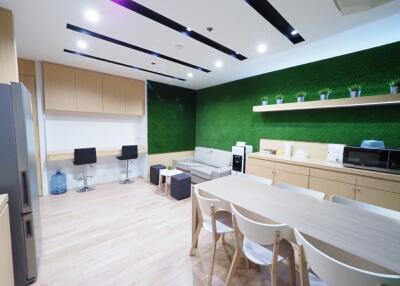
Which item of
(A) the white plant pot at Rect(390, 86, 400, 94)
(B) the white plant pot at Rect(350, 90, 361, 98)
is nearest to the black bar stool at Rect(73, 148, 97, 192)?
(B) the white plant pot at Rect(350, 90, 361, 98)

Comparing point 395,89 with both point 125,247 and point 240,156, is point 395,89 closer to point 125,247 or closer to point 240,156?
point 240,156

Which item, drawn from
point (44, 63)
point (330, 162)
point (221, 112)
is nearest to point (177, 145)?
point (221, 112)

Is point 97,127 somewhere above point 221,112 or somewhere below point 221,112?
below

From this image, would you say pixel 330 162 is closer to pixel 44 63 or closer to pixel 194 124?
pixel 194 124

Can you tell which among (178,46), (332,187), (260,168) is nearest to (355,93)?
(332,187)

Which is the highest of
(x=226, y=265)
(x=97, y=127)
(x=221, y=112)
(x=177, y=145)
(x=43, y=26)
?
(x=43, y=26)

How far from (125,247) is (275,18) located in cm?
325

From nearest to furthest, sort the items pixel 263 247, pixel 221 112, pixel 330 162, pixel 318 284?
pixel 318 284 < pixel 263 247 < pixel 330 162 < pixel 221 112

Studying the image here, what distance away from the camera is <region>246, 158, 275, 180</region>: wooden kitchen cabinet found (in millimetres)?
3541

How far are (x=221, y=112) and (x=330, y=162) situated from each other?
9.63 ft

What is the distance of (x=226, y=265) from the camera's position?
1.97 m

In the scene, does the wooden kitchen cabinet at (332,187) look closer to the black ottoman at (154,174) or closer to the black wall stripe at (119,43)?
the black wall stripe at (119,43)

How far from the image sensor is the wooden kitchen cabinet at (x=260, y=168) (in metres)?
3.54

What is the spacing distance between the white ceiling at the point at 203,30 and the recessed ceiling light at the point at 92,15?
0.05m
